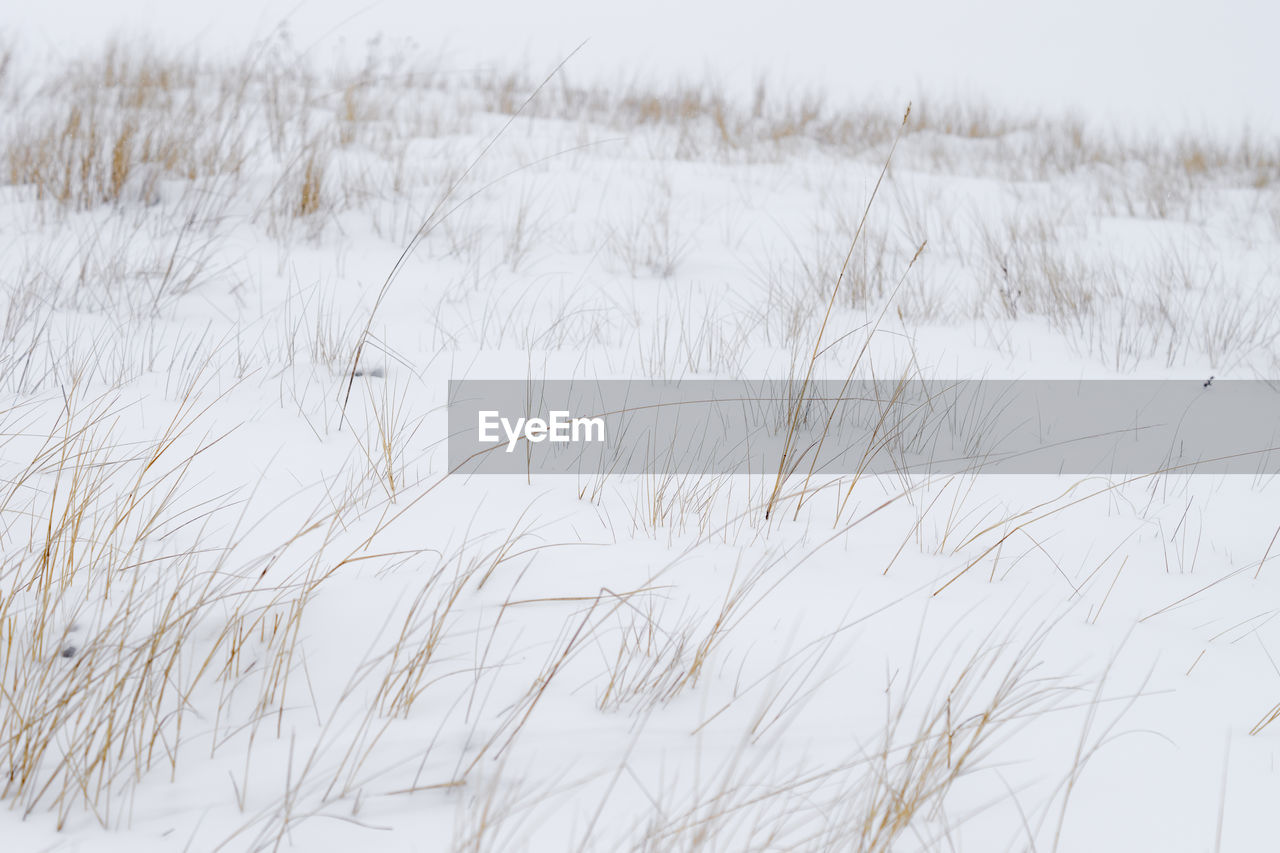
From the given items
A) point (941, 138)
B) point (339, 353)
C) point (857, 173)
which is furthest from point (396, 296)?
point (941, 138)

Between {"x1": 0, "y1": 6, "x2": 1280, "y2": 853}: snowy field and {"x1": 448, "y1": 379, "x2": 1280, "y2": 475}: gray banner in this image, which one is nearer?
→ {"x1": 0, "y1": 6, "x2": 1280, "y2": 853}: snowy field

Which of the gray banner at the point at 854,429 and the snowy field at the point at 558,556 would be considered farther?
the gray banner at the point at 854,429

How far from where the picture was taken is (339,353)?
2229 millimetres

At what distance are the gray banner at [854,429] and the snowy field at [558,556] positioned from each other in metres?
0.07

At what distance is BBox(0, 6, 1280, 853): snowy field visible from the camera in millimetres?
960

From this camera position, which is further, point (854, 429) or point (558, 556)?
point (854, 429)

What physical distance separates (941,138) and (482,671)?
8.42 m

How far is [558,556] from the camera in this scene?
1457mm

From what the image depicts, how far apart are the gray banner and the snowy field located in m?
0.07

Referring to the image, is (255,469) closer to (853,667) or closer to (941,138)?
(853,667)

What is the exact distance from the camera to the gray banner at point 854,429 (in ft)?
6.25

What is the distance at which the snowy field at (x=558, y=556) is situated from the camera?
96 cm

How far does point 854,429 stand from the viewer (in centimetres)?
219

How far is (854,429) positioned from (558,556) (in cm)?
108
